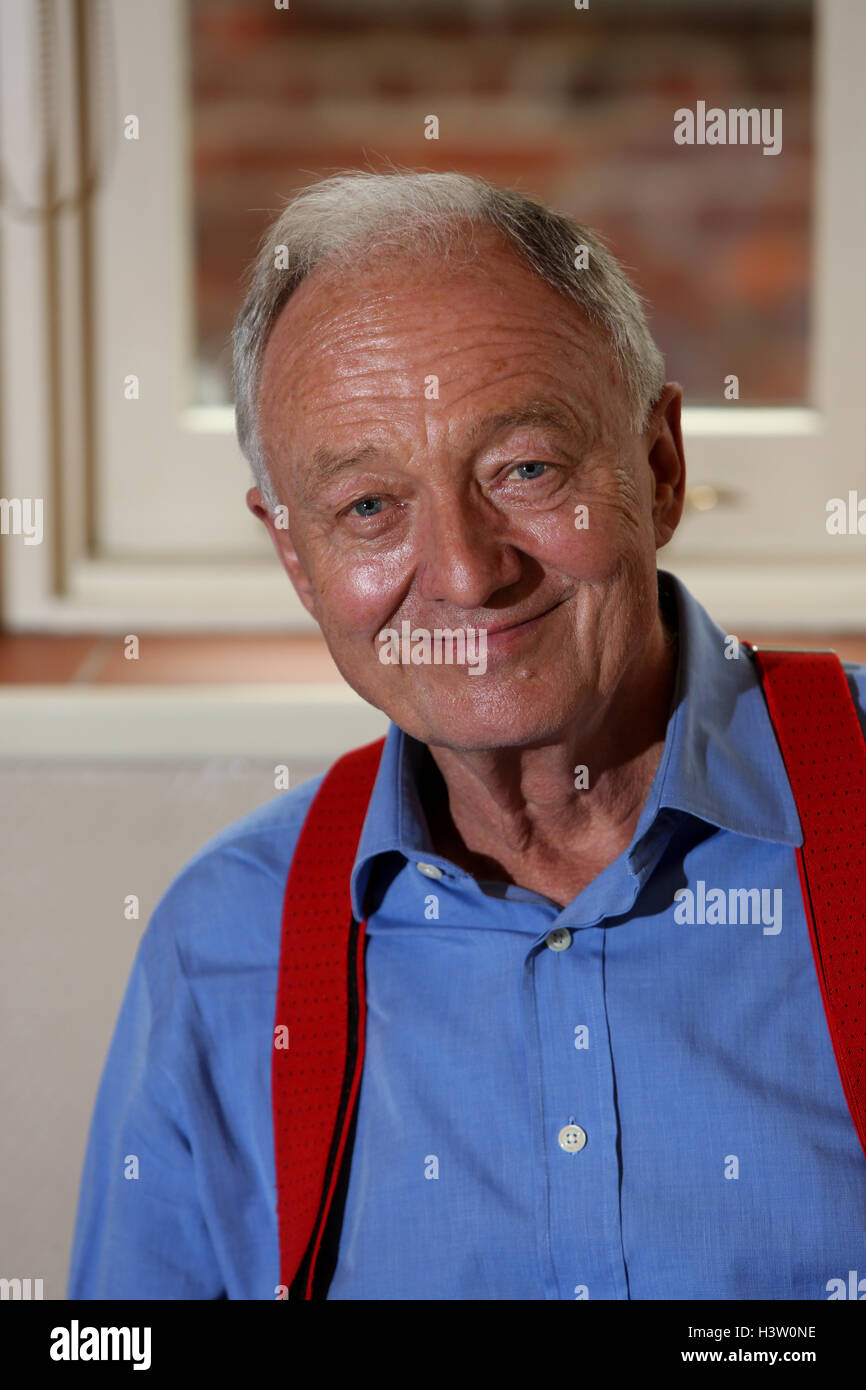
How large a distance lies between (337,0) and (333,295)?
1.15m

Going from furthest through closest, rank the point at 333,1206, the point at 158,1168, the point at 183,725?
1. the point at 183,725
2. the point at 158,1168
3. the point at 333,1206

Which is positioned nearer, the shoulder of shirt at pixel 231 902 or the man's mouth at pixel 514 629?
the man's mouth at pixel 514 629

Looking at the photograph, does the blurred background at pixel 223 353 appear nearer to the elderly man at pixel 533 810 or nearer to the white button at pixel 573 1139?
the elderly man at pixel 533 810

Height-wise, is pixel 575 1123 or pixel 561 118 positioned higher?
pixel 561 118

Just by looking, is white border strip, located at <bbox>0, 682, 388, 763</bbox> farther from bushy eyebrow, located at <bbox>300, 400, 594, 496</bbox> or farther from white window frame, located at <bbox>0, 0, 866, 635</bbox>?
bushy eyebrow, located at <bbox>300, 400, 594, 496</bbox>

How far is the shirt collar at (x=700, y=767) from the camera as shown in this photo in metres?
0.91

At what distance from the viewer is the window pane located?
174cm

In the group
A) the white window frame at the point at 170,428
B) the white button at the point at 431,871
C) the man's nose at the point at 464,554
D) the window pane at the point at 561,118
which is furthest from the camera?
the window pane at the point at 561,118

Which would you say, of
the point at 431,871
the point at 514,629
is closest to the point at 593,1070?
the point at 431,871

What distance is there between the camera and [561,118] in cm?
188

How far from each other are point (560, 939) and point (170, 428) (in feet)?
2.91

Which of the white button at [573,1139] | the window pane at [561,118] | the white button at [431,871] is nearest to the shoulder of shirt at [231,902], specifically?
the white button at [431,871]

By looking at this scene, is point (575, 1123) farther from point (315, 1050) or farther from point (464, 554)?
point (464, 554)

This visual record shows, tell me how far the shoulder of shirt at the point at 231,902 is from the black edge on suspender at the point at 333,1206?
103 mm
